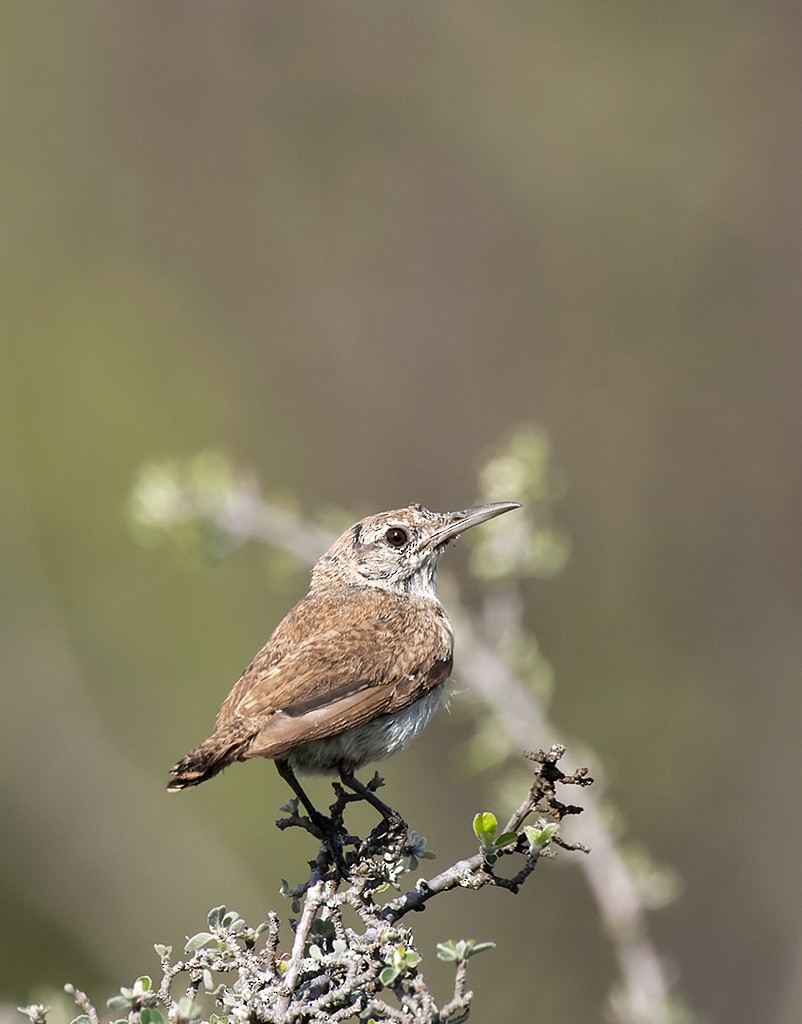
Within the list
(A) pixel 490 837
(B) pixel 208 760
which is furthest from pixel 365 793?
(A) pixel 490 837

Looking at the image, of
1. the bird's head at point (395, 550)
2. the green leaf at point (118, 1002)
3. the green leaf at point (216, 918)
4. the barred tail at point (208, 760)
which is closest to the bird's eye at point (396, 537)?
the bird's head at point (395, 550)

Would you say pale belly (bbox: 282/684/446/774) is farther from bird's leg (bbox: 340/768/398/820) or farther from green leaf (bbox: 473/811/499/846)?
green leaf (bbox: 473/811/499/846)

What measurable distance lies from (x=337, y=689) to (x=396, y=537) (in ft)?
4.57

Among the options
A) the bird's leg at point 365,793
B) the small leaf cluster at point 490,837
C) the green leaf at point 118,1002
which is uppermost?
the bird's leg at point 365,793

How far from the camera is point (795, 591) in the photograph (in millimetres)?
10922

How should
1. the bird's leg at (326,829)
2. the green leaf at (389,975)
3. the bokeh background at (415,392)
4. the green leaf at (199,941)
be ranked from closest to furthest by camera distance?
the green leaf at (389,975) < the green leaf at (199,941) < the bird's leg at (326,829) < the bokeh background at (415,392)

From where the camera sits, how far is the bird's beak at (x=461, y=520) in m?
5.62

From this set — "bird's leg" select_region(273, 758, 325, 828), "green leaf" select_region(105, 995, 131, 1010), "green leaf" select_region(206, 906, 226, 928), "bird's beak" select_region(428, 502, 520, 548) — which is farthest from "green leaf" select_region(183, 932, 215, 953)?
"bird's beak" select_region(428, 502, 520, 548)

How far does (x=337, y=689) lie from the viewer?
14.6ft

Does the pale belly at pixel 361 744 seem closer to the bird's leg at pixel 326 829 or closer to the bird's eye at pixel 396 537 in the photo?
the bird's leg at pixel 326 829

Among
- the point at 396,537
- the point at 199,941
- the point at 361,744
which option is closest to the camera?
the point at 199,941

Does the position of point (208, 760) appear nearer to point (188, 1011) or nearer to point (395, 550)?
point (188, 1011)

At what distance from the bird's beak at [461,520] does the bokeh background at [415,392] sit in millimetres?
3484

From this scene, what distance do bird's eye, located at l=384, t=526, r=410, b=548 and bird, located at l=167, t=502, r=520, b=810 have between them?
0.22m
